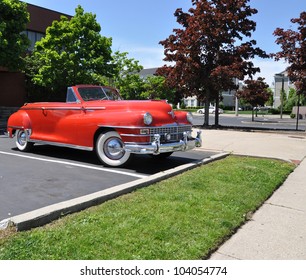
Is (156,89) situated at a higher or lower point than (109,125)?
higher

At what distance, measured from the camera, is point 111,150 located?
6.84m

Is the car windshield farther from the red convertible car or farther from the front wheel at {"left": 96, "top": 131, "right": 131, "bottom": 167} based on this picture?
the front wheel at {"left": 96, "top": 131, "right": 131, "bottom": 167}

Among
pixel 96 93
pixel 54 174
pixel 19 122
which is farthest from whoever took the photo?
pixel 19 122

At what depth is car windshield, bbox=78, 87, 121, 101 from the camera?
24.9 feet

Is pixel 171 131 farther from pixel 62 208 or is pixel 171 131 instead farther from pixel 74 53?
pixel 74 53

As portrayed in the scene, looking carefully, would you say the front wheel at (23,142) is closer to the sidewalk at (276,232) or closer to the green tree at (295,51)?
the sidewalk at (276,232)

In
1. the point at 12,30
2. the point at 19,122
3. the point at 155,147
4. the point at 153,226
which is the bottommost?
the point at 153,226


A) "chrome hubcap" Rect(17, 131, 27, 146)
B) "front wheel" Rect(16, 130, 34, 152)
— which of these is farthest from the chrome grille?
"chrome hubcap" Rect(17, 131, 27, 146)

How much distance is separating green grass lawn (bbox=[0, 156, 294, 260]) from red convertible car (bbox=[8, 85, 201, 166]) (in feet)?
3.97

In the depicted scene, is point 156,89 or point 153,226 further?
point 156,89

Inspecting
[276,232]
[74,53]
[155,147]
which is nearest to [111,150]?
[155,147]

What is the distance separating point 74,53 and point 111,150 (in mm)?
13138

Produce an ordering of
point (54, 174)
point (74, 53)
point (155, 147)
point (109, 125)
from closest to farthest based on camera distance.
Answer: point (54, 174) < point (155, 147) < point (109, 125) < point (74, 53)

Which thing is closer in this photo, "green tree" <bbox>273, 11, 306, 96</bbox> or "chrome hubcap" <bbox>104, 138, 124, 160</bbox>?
"chrome hubcap" <bbox>104, 138, 124, 160</bbox>
